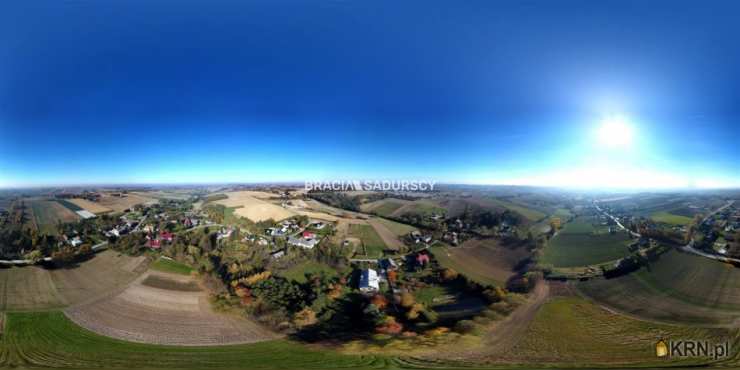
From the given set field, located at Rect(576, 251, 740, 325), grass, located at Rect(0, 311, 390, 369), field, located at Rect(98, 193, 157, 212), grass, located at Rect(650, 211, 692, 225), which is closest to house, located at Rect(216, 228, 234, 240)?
grass, located at Rect(0, 311, 390, 369)

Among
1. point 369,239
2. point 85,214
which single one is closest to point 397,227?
point 369,239

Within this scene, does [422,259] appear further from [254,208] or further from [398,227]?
[254,208]

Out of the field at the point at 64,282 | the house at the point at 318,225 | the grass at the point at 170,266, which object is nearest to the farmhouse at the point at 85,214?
the field at the point at 64,282

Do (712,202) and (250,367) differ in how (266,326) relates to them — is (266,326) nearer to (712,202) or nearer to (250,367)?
(250,367)

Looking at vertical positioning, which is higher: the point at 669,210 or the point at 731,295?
the point at 669,210

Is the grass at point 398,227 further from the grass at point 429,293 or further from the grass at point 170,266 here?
the grass at point 170,266

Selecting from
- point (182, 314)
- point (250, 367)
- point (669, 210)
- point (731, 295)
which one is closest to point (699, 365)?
point (731, 295)
